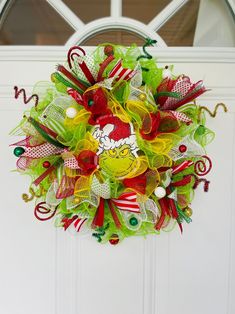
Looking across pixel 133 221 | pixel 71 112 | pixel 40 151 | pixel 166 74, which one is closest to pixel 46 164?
pixel 40 151

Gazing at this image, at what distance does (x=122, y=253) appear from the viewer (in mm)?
984

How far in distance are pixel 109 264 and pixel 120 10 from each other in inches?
31.1

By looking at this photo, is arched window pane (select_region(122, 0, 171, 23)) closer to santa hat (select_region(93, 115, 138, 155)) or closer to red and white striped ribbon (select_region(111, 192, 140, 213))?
santa hat (select_region(93, 115, 138, 155))

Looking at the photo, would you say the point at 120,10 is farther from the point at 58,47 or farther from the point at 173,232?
the point at 173,232

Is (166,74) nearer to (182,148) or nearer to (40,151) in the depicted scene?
(182,148)

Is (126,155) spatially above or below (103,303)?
above

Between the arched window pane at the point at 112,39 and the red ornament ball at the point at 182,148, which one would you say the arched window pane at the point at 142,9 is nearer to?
the arched window pane at the point at 112,39

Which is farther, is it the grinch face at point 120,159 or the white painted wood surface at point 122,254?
the white painted wood surface at point 122,254

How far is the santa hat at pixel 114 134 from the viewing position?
82 centimetres

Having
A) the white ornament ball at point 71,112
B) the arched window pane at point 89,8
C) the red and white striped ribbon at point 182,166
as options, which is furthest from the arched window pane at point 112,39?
the red and white striped ribbon at point 182,166

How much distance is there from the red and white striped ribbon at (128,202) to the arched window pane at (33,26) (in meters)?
0.53

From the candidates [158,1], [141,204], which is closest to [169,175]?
[141,204]

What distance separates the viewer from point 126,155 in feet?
2.66

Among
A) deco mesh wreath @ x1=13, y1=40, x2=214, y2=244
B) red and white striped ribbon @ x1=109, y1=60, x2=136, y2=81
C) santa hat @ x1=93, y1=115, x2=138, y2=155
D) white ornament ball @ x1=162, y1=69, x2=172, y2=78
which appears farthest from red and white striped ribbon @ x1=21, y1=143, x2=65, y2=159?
white ornament ball @ x1=162, y1=69, x2=172, y2=78
